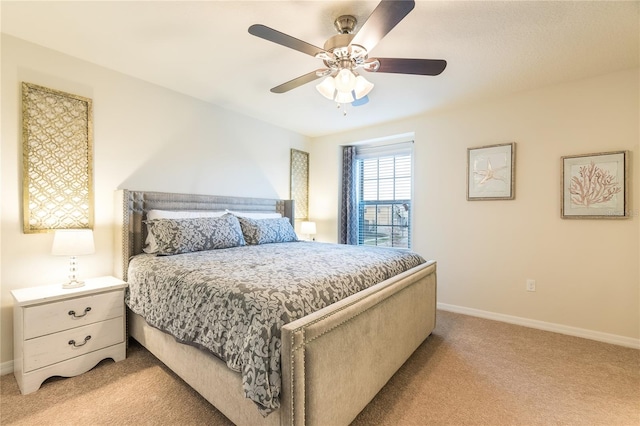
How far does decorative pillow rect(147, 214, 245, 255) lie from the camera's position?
2.45 metres

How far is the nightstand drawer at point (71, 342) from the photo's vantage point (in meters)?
1.86

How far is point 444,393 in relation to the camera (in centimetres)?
183

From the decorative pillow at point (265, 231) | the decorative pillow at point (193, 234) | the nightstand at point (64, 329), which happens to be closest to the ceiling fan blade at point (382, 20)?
the decorative pillow at point (193, 234)

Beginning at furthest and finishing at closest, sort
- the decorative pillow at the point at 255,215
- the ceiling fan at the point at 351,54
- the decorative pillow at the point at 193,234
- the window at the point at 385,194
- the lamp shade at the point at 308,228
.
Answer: the lamp shade at the point at 308,228 → the window at the point at 385,194 → the decorative pillow at the point at 255,215 → the decorative pillow at the point at 193,234 → the ceiling fan at the point at 351,54

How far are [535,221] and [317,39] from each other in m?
2.81

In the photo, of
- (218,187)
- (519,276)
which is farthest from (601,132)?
(218,187)

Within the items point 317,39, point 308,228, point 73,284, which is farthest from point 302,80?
point 308,228

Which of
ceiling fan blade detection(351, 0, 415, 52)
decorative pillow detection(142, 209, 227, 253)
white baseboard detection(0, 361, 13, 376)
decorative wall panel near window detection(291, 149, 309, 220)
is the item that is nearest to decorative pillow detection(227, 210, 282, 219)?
decorative pillow detection(142, 209, 227, 253)

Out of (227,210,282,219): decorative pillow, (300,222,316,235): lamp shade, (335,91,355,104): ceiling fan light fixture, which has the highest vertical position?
(335,91,355,104): ceiling fan light fixture

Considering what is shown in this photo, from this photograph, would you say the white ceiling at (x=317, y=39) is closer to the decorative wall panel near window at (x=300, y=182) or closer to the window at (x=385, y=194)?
the window at (x=385, y=194)

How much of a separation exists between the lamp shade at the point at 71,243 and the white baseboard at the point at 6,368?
0.91m

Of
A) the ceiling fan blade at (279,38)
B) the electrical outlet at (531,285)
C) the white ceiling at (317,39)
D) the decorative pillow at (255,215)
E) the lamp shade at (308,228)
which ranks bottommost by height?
the electrical outlet at (531,285)

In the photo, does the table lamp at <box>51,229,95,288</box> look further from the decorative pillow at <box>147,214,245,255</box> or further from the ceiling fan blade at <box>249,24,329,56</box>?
the ceiling fan blade at <box>249,24,329,56</box>

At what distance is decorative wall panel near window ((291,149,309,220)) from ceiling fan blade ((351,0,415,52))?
2.98m
